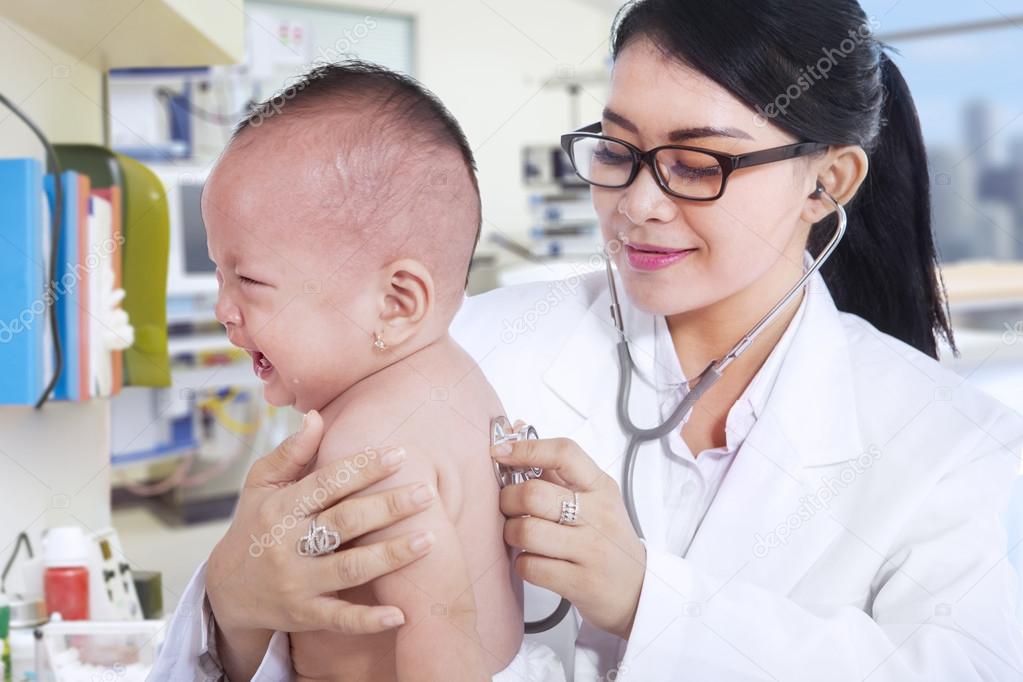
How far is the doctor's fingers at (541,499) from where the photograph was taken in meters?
0.92

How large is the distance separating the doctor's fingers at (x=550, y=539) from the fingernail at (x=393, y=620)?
0.16m

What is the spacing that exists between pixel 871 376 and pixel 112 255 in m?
1.12

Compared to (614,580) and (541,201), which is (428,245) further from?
(541,201)

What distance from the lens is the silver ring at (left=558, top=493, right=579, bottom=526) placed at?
0.93m

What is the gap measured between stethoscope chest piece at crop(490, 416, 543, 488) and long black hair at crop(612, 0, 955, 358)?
0.47 m

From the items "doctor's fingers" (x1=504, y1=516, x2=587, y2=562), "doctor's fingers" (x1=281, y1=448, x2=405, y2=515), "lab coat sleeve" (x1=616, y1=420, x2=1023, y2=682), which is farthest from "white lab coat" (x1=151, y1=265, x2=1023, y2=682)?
"doctor's fingers" (x1=281, y1=448, x2=405, y2=515)

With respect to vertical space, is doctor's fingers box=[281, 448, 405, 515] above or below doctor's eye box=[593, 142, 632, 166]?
below

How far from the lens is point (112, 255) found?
1.49 metres

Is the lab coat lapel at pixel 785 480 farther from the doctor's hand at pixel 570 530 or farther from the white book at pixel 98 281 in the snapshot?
the white book at pixel 98 281

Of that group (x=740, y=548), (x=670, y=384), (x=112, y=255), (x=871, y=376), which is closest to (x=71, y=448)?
(x=112, y=255)

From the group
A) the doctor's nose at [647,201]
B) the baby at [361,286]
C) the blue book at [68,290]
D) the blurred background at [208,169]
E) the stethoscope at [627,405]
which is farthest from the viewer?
the blurred background at [208,169]

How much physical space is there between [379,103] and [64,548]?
2.76 ft

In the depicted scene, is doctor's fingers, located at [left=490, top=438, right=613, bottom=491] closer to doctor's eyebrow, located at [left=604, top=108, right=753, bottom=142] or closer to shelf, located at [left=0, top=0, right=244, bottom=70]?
doctor's eyebrow, located at [left=604, top=108, right=753, bottom=142]

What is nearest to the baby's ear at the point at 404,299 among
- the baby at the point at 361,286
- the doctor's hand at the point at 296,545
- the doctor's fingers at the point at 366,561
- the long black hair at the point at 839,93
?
the baby at the point at 361,286
